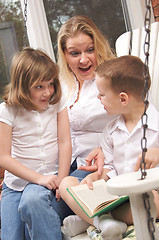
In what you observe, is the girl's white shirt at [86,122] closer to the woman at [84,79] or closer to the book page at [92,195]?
the woman at [84,79]

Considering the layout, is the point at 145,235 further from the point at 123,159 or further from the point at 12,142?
the point at 12,142

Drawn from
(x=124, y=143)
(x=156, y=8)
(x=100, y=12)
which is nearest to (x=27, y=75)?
(x=124, y=143)

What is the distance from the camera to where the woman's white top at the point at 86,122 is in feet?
5.58

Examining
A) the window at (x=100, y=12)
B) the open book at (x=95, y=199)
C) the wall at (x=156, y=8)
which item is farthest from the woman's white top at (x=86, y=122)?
the wall at (x=156, y=8)

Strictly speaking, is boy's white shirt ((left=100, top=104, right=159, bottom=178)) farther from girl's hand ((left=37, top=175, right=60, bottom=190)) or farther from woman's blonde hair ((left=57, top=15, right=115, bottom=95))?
woman's blonde hair ((left=57, top=15, right=115, bottom=95))

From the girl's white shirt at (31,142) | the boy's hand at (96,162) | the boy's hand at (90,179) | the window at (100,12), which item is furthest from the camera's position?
the window at (100,12)

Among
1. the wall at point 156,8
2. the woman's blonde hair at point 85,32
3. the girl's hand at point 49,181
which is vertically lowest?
the girl's hand at point 49,181

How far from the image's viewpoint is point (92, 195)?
46.8 inches

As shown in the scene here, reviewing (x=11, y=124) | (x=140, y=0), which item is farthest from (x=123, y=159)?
(x=140, y=0)

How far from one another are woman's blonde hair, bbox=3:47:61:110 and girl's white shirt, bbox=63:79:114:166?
27 cm

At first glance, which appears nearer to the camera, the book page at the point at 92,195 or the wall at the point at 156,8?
the book page at the point at 92,195

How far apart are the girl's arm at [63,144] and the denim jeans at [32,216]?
5.4 inches

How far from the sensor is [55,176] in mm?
1427

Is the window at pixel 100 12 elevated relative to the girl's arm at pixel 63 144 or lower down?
elevated
